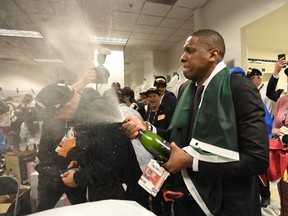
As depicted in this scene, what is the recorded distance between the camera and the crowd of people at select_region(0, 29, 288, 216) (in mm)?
542

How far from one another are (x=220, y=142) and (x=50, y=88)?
502 mm

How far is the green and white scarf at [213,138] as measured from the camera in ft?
2.20

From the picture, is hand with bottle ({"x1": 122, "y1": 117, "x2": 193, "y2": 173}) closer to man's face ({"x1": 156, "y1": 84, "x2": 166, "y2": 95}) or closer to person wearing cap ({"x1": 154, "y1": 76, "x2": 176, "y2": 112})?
person wearing cap ({"x1": 154, "y1": 76, "x2": 176, "y2": 112})

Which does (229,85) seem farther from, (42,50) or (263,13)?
(263,13)

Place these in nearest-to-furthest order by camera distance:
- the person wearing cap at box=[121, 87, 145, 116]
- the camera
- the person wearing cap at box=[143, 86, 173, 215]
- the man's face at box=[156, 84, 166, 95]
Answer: the camera < the person wearing cap at box=[121, 87, 145, 116] < the person wearing cap at box=[143, 86, 173, 215] < the man's face at box=[156, 84, 166, 95]

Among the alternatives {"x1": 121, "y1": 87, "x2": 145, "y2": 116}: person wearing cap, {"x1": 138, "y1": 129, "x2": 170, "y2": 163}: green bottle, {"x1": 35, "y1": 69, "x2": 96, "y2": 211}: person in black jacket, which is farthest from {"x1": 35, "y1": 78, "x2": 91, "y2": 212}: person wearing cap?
{"x1": 121, "y1": 87, "x2": 145, "y2": 116}: person wearing cap

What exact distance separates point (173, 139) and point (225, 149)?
25 cm

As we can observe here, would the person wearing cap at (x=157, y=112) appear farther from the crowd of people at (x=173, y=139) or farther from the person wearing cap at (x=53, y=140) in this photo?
the person wearing cap at (x=53, y=140)

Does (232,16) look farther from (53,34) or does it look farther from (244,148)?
(53,34)

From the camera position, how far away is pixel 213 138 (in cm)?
67

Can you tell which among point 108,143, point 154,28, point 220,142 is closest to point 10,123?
point 108,143

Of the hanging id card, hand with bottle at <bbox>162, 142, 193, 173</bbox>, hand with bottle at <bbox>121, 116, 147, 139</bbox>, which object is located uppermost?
hand with bottle at <bbox>121, 116, 147, 139</bbox>

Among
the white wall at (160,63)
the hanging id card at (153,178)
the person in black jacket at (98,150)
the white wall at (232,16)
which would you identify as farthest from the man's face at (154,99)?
the white wall at (160,63)

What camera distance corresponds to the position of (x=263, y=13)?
2.54 metres
